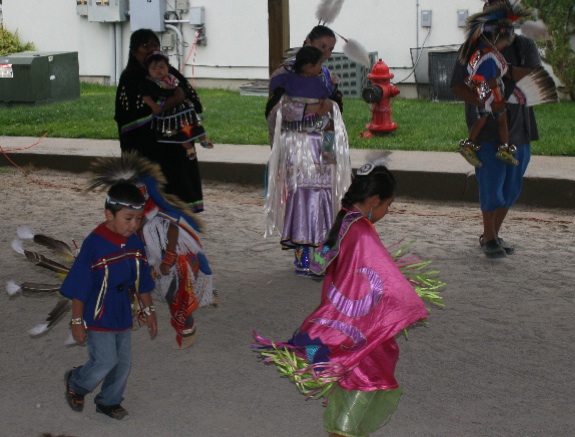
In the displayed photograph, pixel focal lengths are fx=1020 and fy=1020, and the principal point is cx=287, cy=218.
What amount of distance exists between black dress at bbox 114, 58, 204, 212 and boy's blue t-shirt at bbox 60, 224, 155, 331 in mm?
2094

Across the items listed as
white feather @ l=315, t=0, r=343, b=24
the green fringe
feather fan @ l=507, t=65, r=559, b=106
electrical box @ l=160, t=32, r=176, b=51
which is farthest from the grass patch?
the green fringe

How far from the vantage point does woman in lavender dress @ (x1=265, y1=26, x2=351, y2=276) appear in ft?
21.9

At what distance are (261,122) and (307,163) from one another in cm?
677

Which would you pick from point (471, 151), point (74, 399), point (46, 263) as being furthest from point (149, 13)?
point (74, 399)

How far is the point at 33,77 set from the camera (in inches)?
631

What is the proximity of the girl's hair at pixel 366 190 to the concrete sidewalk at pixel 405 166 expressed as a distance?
468cm

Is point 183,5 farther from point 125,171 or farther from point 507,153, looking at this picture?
point 125,171

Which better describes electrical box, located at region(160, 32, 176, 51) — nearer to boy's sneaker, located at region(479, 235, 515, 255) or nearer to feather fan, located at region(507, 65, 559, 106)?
boy's sneaker, located at region(479, 235, 515, 255)

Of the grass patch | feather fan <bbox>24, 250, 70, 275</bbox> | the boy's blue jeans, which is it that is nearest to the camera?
the boy's blue jeans

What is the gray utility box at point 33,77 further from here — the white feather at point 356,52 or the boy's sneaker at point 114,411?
the boy's sneaker at point 114,411

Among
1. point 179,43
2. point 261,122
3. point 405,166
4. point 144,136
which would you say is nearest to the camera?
point 144,136

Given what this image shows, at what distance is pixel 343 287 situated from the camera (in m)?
3.76

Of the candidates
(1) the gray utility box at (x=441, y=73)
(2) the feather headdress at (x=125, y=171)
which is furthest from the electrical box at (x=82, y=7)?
(2) the feather headdress at (x=125, y=171)

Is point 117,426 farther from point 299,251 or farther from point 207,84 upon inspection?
point 207,84
